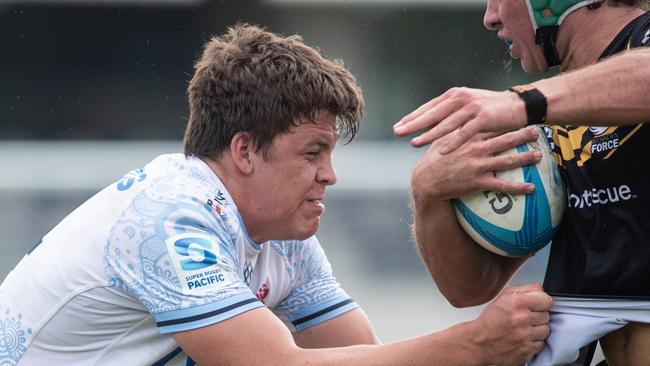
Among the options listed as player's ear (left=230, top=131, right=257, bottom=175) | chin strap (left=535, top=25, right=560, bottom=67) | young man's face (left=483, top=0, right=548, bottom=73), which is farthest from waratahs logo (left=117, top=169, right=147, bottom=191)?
chin strap (left=535, top=25, right=560, bottom=67)

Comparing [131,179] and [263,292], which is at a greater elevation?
[131,179]

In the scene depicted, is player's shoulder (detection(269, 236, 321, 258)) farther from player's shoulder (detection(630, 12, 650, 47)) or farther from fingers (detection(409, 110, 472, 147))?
player's shoulder (detection(630, 12, 650, 47))

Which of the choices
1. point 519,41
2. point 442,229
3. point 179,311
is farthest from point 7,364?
point 519,41

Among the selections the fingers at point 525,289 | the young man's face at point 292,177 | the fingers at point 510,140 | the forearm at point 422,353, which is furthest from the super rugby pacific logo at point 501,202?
the young man's face at point 292,177

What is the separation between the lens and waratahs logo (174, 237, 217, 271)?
3.51 m

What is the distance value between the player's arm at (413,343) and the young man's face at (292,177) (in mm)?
519

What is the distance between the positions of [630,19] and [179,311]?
178 centimetres

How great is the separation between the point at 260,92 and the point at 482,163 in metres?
1.07

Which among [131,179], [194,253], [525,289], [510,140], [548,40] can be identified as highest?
[548,40]

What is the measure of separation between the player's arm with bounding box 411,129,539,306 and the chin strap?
40 cm

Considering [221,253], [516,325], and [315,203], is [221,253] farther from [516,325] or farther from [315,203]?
[516,325]

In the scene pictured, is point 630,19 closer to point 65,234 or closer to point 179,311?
point 179,311

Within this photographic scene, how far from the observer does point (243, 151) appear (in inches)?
154

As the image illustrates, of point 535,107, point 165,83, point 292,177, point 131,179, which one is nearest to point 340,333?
point 292,177
